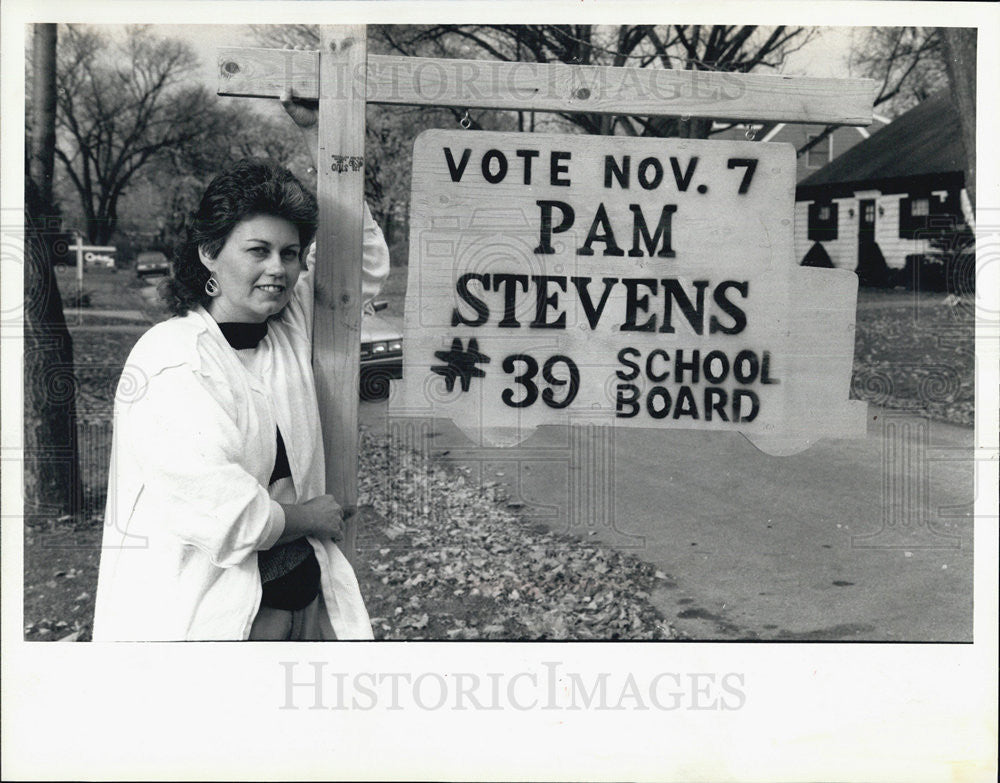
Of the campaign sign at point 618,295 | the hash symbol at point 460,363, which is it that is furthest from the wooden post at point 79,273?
the hash symbol at point 460,363

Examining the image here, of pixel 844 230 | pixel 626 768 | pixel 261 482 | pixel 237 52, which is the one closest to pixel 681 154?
pixel 237 52

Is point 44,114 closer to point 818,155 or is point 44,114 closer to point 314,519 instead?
point 314,519

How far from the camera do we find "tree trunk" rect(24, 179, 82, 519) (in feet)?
13.4

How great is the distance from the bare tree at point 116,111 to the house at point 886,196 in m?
5.04

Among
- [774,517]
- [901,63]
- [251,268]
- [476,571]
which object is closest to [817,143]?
[901,63]

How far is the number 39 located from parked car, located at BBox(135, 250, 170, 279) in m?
2.59

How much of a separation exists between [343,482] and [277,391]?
404 millimetres

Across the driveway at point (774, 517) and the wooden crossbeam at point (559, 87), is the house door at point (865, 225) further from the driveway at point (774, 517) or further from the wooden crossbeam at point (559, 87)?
the wooden crossbeam at point (559, 87)

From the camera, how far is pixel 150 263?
5074mm

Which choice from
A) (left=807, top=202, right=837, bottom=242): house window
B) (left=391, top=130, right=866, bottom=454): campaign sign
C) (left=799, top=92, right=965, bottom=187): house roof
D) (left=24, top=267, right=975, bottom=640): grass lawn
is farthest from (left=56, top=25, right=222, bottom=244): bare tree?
(left=807, top=202, right=837, bottom=242): house window

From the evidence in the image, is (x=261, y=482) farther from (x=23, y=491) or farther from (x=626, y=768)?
(x=626, y=768)

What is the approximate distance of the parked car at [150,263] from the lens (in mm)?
4992

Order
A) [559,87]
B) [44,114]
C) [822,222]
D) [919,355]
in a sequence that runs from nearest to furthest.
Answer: [559,87], [44,114], [919,355], [822,222]

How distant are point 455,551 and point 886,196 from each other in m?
6.15
